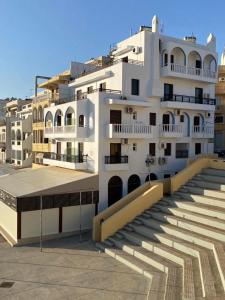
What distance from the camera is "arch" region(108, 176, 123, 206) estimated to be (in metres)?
24.0

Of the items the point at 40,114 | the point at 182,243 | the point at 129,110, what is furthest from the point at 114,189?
the point at 40,114

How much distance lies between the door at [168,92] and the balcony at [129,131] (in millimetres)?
3607

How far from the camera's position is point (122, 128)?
77.6ft

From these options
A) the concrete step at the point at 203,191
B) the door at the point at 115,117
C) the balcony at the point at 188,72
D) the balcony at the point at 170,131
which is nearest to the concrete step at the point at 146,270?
the concrete step at the point at 203,191

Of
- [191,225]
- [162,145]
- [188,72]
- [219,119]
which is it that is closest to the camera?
[191,225]

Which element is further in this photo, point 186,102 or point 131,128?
point 186,102

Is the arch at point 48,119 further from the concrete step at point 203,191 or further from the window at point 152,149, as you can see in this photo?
the concrete step at point 203,191

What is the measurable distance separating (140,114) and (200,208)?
919 cm

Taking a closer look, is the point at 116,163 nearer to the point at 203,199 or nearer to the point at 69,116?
the point at 69,116

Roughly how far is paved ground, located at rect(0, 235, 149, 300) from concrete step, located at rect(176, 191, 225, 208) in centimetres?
708

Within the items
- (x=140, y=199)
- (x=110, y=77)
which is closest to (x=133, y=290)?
(x=140, y=199)

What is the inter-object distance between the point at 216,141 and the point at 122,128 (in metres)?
17.5

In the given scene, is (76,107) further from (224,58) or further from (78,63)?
(224,58)

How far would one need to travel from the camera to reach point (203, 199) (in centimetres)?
2069
